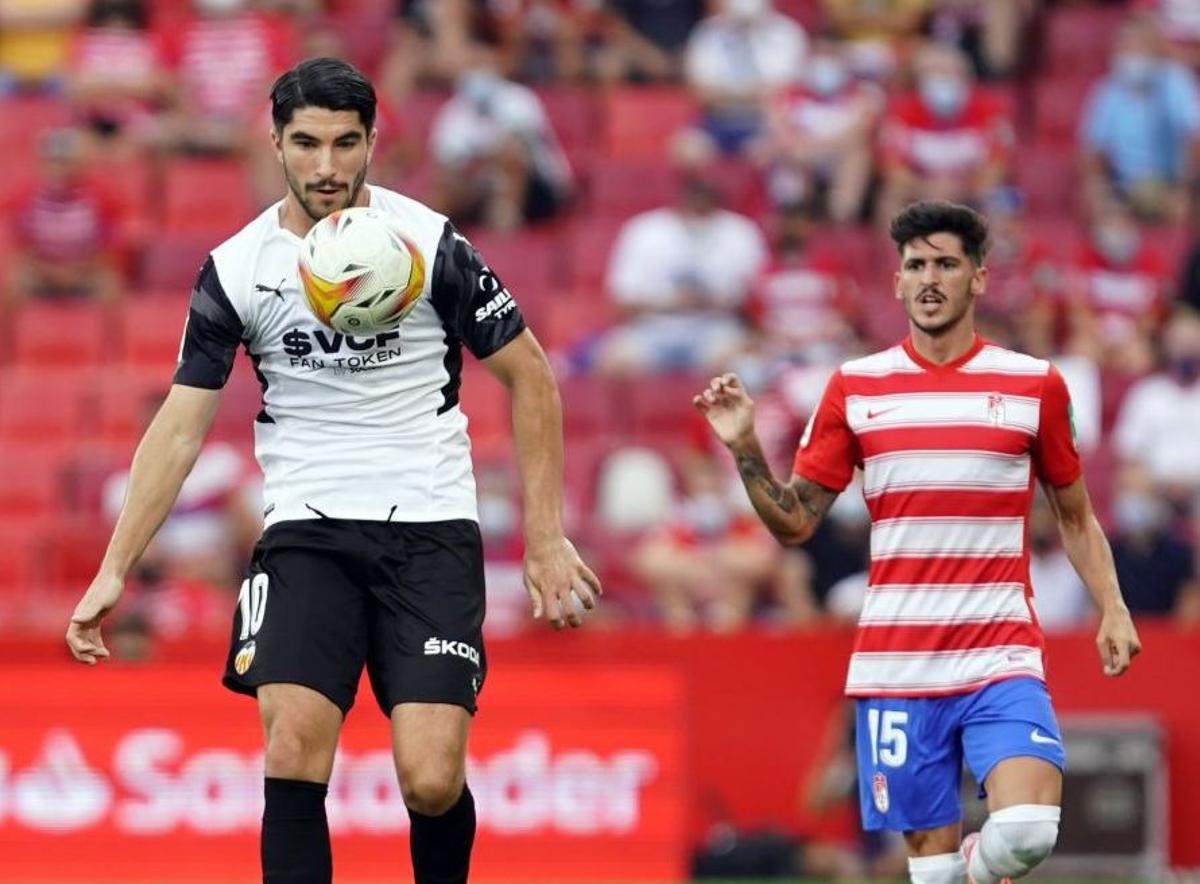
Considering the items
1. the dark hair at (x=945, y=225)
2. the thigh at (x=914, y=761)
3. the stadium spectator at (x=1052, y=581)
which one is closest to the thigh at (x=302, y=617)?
the thigh at (x=914, y=761)

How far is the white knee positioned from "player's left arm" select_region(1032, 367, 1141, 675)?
0.51m

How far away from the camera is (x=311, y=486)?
→ 297 inches

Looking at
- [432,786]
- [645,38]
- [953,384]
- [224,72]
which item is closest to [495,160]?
[645,38]

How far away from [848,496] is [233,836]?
3.96 meters

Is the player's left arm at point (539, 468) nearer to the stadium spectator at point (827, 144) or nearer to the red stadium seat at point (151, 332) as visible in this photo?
the stadium spectator at point (827, 144)

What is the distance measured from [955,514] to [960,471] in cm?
13

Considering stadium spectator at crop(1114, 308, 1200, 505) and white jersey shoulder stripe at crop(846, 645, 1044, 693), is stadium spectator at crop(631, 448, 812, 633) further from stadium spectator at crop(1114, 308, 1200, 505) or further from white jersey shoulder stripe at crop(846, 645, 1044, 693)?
white jersey shoulder stripe at crop(846, 645, 1044, 693)

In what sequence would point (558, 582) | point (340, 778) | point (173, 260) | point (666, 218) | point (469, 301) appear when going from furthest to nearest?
point (173, 260)
point (666, 218)
point (340, 778)
point (469, 301)
point (558, 582)

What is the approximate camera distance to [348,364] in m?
7.52

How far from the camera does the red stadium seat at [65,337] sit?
17047 mm

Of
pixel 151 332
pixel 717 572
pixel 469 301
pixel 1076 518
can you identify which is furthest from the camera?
pixel 151 332

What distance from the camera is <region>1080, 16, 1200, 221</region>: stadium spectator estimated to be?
17469 millimetres

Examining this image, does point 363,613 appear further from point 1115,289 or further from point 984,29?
point 984,29

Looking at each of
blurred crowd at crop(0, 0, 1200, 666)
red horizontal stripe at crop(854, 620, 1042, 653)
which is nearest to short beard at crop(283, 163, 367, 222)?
red horizontal stripe at crop(854, 620, 1042, 653)
